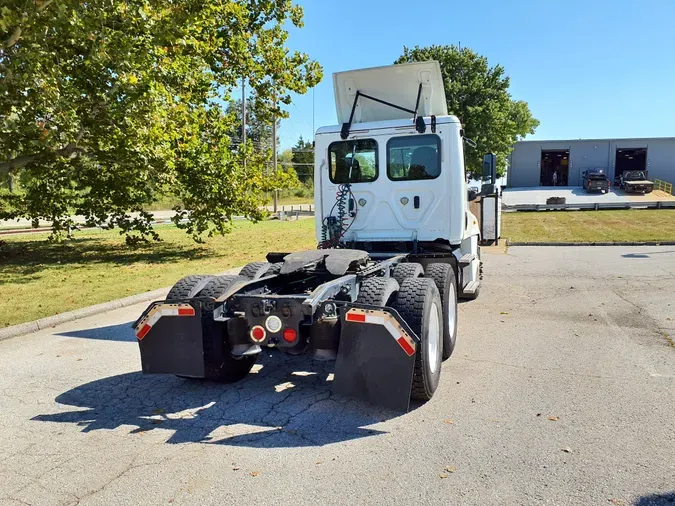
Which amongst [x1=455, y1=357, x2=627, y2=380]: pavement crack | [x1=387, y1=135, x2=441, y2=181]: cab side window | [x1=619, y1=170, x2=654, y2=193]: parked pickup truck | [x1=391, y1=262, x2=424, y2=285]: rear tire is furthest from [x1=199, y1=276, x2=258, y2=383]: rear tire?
[x1=619, y1=170, x2=654, y2=193]: parked pickup truck

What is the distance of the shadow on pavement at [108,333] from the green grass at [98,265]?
976mm

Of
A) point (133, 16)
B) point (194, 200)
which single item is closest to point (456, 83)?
point (194, 200)

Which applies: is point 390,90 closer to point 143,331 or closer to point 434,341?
point 434,341

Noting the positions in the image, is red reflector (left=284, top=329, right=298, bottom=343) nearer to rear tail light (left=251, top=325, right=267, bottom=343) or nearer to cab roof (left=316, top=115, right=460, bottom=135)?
rear tail light (left=251, top=325, right=267, bottom=343)

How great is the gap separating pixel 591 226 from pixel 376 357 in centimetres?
2151

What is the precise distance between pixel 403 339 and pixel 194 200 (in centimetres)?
1254

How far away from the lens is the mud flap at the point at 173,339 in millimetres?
4574

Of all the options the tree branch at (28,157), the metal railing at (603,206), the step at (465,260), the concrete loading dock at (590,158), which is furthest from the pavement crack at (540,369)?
the concrete loading dock at (590,158)

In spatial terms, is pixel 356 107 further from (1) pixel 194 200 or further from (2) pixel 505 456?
(1) pixel 194 200

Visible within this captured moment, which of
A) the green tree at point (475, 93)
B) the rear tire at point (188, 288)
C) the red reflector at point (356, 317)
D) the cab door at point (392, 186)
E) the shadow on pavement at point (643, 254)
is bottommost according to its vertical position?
the shadow on pavement at point (643, 254)

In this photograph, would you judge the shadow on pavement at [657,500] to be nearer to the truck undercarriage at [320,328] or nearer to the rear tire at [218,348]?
the truck undercarriage at [320,328]

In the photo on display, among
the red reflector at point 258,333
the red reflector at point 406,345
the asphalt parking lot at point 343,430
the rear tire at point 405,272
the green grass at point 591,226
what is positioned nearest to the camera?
the asphalt parking lot at point 343,430

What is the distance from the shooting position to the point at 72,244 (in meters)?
17.6

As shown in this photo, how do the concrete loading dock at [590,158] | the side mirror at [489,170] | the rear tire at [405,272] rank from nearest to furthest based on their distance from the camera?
the rear tire at [405,272], the side mirror at [489,170], the concrete loading dock at [590,158]
